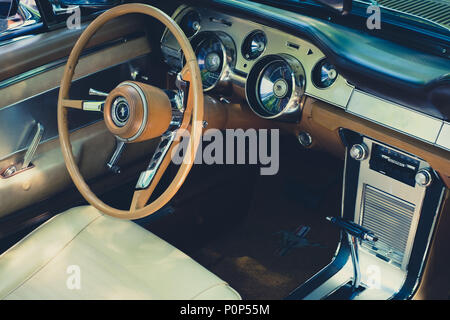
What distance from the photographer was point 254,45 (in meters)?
1.98

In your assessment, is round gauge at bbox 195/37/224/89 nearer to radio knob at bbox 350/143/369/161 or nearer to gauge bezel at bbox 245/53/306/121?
gauge bezel at bbox 245/53/306/121

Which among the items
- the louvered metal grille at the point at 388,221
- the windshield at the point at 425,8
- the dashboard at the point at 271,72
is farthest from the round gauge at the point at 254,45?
the louvered metal grille at the point at 388,221

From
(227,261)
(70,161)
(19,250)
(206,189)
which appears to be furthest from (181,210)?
(19,250)

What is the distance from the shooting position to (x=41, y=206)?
6.65 feet

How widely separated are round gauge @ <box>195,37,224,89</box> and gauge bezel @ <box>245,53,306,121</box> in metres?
0.14

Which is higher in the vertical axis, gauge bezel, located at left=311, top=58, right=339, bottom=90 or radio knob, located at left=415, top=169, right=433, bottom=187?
gauge bezel, located at left=311, top=58, right=339, bottom=90

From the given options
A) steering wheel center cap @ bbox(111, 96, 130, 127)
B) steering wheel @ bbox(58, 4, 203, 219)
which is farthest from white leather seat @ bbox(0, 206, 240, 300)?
steering wheel center cap @ bbox(111, 96, 130, 127)

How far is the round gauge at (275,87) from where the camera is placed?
6.18 feet

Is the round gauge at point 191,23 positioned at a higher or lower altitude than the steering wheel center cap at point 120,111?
higher

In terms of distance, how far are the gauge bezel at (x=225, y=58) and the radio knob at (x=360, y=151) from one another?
507 millimetres

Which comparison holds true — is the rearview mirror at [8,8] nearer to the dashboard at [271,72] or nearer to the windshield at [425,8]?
the dashboard at [271,72]

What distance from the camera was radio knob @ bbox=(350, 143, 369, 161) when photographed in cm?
186
